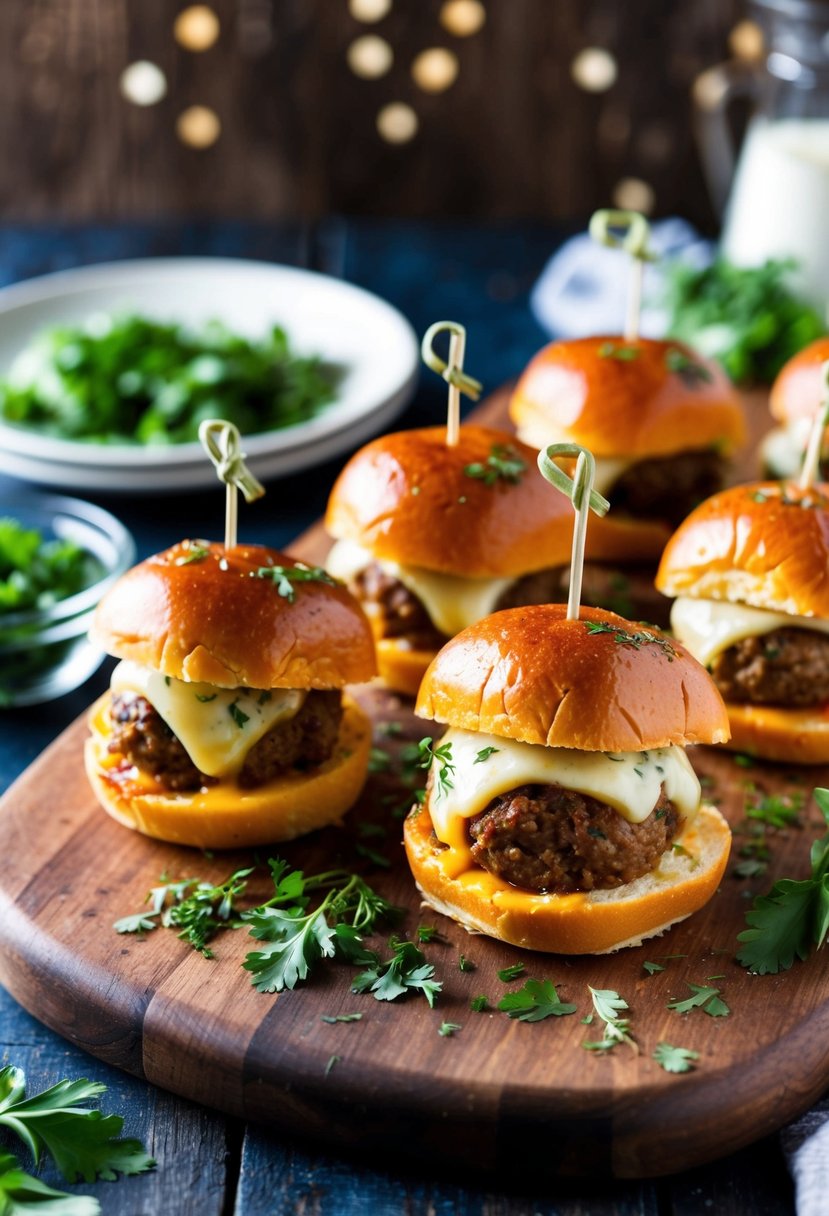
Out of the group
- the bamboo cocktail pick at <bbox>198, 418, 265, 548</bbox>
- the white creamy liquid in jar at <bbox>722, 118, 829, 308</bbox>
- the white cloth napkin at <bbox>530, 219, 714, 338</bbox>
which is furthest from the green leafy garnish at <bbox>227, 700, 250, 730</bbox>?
the white creamy liquid in jar at <bbox>722, 118, 829, 308</bbox>

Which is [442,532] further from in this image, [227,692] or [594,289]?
[594,289]

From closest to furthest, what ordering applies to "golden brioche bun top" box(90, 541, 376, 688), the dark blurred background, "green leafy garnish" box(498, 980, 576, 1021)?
"green leafy garnish" box(498, 980, 576, 1021), "golden brioche bun top" box(90, 541, 376, 688), the dark blurred background

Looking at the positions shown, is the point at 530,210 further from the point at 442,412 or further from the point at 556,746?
the point at 556,746

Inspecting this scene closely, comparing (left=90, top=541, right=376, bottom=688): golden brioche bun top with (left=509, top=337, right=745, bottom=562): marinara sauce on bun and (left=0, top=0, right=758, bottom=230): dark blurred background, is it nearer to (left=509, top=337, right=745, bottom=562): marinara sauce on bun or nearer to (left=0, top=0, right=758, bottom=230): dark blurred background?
(left=509, top=337, right=745, bottom=562): marinara sauce on bun

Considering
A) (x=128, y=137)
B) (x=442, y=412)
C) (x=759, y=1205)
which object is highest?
(x=128, y=137)

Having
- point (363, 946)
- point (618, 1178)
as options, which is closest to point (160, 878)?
point (363, 946)

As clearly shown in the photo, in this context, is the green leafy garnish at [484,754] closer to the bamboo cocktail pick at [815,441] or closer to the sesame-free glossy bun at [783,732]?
the sesame-free glossy bun at [783,732]
